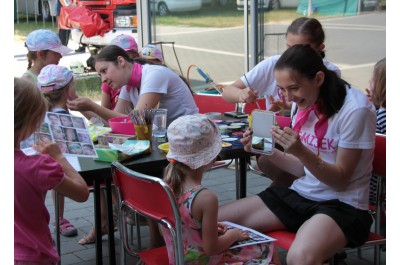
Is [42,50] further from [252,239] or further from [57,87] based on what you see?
[252,239]

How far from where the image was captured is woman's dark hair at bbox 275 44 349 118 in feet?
9.02

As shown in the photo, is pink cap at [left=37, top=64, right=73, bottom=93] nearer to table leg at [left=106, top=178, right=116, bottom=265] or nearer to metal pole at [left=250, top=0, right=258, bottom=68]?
table leg at [left=106, top=178, right=116, bottom=265]

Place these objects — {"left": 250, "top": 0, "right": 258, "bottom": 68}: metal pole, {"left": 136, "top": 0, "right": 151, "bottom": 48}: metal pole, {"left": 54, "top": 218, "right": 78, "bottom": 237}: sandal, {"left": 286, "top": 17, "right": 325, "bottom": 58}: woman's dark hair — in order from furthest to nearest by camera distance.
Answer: {"left": 136, "top": 0, "right": 151, "bottom": 48}: metal pole
{"left": 250, "top": 0, "right": 258, "bottom": 68}: metal pole
{"left": 54, "top": 218, "right": 78, "bottom": 237}: sandal
{"left": 286, "top": 17, "right": 325, "bottom": 58}: woman's dark hair

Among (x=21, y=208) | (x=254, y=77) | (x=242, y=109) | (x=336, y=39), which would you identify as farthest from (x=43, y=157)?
(x=336, y=39)

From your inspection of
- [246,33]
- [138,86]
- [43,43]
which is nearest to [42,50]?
[43,43]

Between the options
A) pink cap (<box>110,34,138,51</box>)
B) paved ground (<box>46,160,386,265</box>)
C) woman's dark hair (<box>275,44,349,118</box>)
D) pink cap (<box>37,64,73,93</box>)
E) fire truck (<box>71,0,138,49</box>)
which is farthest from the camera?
fire truck (<box>71,0,138,49</box>)

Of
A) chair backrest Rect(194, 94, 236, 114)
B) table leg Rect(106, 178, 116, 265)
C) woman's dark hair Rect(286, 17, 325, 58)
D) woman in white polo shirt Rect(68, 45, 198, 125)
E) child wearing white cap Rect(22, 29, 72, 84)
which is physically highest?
woman's dark hair Rect(286, 17, 325, 58)

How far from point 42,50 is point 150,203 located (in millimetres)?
2321

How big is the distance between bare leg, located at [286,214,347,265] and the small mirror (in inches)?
14.6

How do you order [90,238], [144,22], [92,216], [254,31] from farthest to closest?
[144,22]
[254,31]
[92,216]
[90,238]

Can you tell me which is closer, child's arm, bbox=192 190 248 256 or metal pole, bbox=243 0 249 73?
child's arm, bbox=192 190 248 256

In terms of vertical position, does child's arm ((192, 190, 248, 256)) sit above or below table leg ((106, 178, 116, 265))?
above

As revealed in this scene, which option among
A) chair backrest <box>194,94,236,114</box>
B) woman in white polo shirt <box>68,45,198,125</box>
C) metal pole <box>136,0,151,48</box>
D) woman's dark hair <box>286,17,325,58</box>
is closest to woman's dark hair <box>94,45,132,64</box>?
woman in white polo shirt <box>68,45,198,125</box>

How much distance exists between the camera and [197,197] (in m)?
2.40
